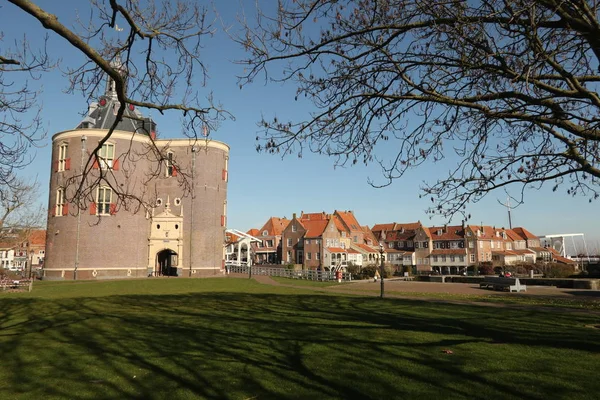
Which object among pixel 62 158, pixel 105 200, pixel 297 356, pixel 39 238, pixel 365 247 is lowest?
pixel 297 356

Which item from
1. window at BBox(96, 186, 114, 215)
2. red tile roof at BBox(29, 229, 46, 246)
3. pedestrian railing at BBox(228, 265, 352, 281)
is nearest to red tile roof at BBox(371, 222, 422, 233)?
pedestrian railing at BBox(228, 265, 352, 281)

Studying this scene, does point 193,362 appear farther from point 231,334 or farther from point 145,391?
point 231,334

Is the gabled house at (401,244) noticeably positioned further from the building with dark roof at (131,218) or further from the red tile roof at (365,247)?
the building with dark roof at (131,218)

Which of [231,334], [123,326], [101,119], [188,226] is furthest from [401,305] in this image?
[101,119]

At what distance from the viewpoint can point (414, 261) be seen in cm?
8062

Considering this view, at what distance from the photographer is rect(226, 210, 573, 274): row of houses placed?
71625mm

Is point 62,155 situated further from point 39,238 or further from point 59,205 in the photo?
point 39,238

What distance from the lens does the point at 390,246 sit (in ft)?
284

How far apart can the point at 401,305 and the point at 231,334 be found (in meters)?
9.12

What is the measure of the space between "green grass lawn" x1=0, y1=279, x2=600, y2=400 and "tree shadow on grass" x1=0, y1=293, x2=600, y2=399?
0.09ft

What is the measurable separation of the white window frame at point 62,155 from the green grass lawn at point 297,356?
104ft

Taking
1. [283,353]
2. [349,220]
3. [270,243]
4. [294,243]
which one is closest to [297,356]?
[283,353]

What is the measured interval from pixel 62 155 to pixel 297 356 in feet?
138

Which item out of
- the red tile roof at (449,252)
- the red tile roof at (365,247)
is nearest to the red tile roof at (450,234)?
the red tile roof at (449,252)
